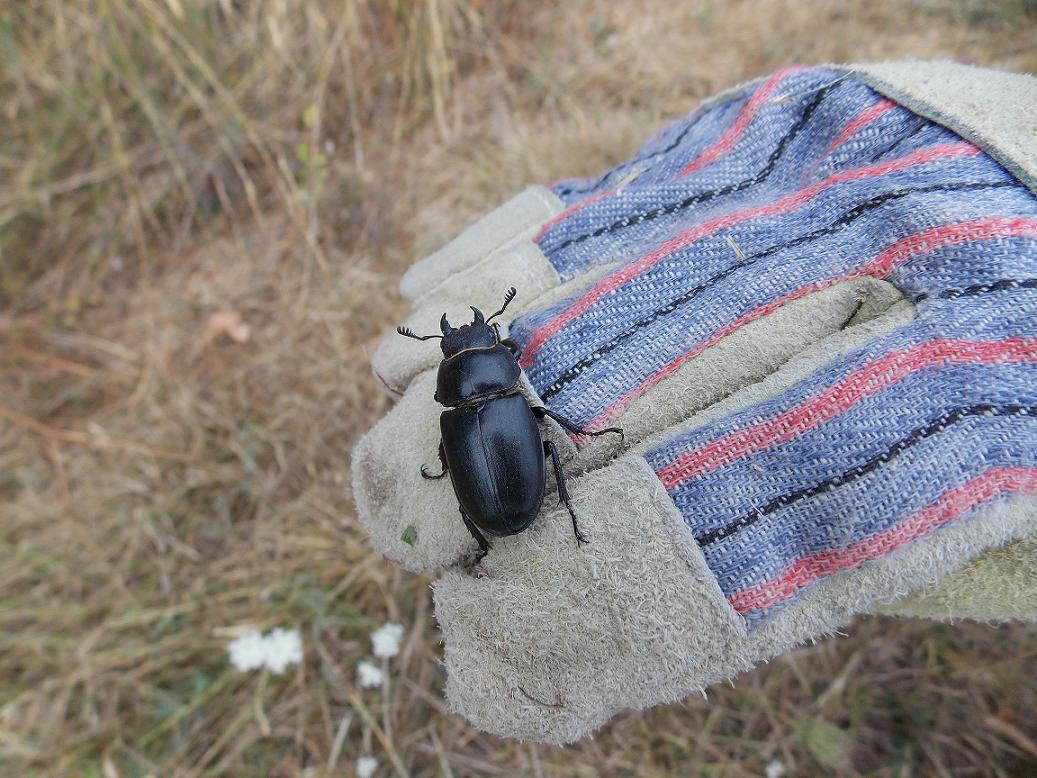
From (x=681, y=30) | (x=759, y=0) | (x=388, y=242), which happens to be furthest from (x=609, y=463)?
(x=759, y=0)

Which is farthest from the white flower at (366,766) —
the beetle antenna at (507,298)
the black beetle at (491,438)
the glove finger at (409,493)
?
the beetle antenna at (507,298)

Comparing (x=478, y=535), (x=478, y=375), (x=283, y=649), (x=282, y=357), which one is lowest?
(x=283, y=649)

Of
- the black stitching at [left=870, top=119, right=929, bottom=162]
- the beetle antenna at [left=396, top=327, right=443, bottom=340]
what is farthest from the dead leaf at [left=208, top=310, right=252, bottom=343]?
the black stitching at [left=870, top=119, right=929, bottom=162]

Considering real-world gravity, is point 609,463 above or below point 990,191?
below

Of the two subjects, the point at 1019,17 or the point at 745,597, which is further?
the point at 1019,17

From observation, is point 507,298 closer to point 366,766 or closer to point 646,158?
point 646,158

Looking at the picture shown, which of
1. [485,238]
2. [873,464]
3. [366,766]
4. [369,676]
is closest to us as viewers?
[873,464]

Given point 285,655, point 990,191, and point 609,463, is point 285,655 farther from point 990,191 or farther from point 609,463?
point 990,191

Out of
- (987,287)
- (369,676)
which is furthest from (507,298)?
(369,676)
